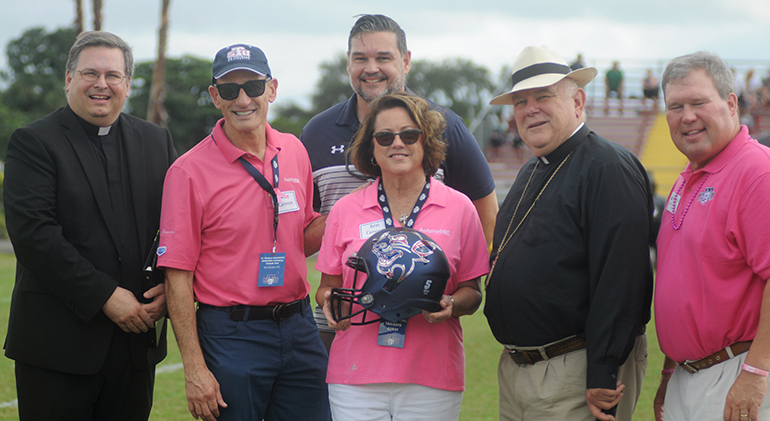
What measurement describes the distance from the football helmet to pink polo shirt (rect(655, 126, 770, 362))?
3.41ft

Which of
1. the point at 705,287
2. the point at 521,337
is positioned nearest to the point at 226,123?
the point at 521,337

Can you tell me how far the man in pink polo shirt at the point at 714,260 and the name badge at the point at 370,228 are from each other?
4.33 feet

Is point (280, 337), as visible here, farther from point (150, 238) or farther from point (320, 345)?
point (150, 238)

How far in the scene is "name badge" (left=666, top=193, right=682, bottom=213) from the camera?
10.4ft

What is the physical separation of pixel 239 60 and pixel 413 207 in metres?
1.21

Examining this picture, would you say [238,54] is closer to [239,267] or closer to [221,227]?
[221,227]

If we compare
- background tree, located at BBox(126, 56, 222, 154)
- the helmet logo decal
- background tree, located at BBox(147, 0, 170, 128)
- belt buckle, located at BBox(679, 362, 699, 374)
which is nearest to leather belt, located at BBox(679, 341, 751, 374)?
belt buckle, located at BBox(679, 362, 699, 374)

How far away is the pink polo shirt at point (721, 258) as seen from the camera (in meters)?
2.75

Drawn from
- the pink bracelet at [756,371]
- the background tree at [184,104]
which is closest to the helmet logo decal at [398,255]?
the pink bracelet at [756,371]

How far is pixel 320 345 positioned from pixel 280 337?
0.31 meters

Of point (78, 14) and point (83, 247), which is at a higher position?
point (78, 14)

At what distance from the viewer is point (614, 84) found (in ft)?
85.7

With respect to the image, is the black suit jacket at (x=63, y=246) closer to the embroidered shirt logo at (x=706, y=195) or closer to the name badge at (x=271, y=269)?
the name badge at (x=271, y=269)

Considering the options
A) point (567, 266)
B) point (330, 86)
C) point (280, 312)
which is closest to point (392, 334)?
point (280, 312)
